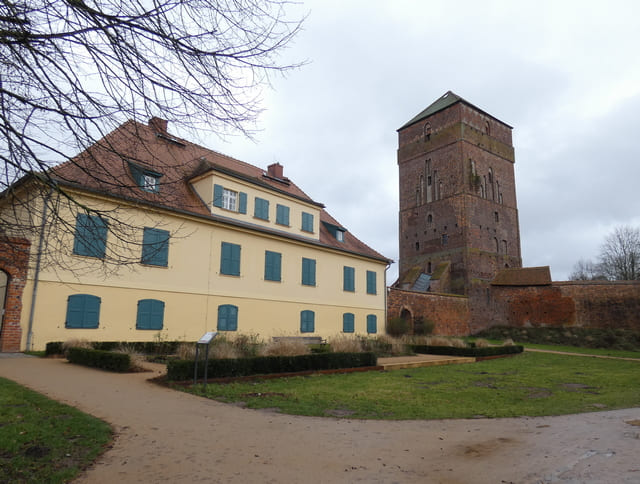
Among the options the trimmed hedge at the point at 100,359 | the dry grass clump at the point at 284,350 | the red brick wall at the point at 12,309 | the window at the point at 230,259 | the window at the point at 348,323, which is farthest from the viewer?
the window at the point at 348,323

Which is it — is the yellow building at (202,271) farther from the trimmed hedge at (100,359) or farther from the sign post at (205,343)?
the sign post at (205,343)

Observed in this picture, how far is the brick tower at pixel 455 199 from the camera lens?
36.6 meters

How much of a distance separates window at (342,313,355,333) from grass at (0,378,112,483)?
17028 mm

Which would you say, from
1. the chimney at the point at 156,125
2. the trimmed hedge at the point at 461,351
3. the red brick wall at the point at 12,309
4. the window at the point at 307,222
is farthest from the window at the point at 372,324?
the chimney at the point at 156,125

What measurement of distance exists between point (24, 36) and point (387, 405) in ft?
22.3

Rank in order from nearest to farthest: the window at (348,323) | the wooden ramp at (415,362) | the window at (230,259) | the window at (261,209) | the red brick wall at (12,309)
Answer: the red brick wall at (12,309), the wooden ramp at (415,362), the window at (230,259), the window at (261,209), the window at (348,323)

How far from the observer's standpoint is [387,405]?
727cm

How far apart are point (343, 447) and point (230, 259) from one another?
1374cm

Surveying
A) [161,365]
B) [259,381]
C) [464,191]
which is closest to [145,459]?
[259,381]

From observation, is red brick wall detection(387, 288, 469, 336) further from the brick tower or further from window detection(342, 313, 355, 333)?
window detection(342, 313, 355, 333)

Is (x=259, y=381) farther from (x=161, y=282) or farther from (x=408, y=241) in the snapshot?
(x=408, y=241)

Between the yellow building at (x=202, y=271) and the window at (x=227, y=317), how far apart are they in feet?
0.13

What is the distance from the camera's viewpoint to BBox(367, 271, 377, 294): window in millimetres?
24322

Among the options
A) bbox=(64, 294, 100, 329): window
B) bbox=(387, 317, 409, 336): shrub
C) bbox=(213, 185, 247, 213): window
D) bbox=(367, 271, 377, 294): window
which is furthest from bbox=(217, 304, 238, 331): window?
bbox=(387, 317, 409, 336): shrub
